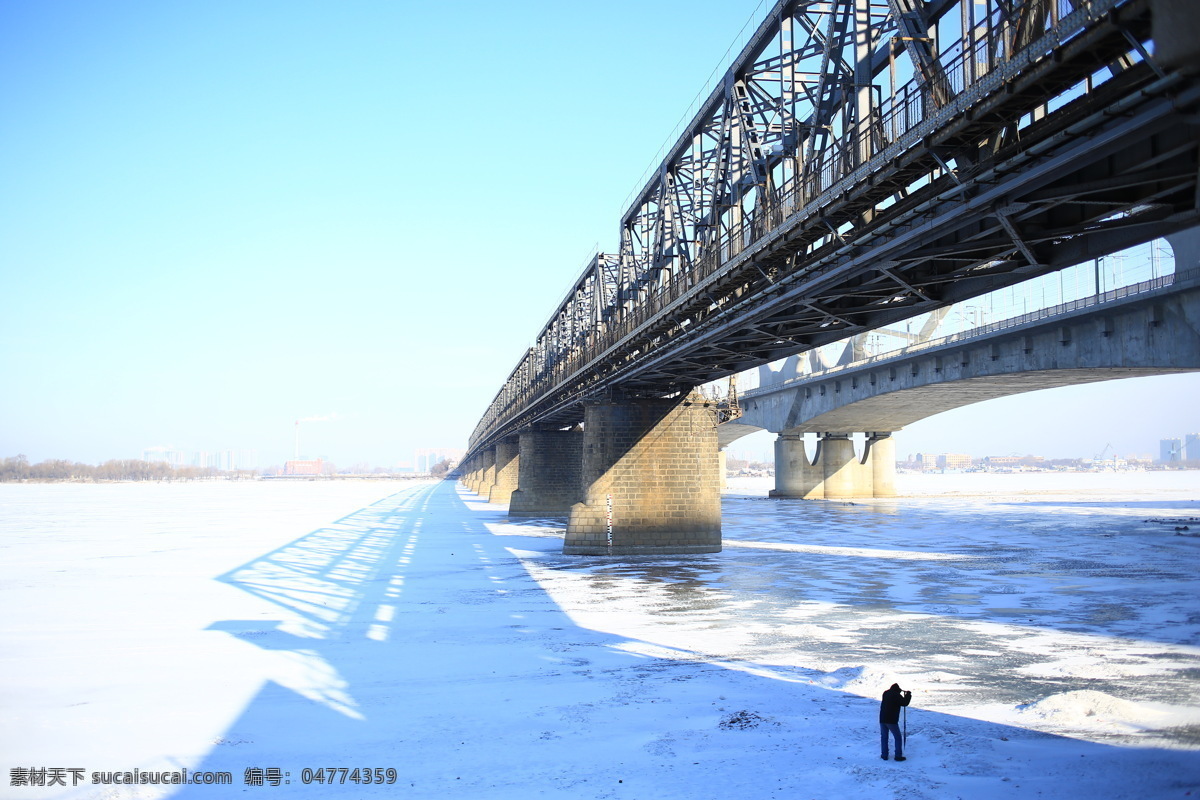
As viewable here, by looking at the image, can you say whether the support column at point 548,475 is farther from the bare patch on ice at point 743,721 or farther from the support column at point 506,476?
the bare patch on ice at point 743,721

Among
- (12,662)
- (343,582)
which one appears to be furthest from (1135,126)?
(343,582)

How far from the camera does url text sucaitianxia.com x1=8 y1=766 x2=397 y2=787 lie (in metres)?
9.55

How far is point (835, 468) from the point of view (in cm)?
8388

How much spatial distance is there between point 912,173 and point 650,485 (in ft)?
74.1

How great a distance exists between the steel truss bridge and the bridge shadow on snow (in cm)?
809

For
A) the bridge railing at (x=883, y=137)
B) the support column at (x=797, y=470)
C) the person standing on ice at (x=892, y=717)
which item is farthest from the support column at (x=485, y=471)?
the person standing on ice at (x=892, y=717)

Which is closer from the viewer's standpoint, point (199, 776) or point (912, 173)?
point (199, 776)

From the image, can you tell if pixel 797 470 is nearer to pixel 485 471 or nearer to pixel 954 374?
pixel 954 374

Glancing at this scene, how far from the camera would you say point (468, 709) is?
1227 centimetres

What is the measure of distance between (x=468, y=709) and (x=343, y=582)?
1504 cm

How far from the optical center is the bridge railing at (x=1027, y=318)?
1323 inches

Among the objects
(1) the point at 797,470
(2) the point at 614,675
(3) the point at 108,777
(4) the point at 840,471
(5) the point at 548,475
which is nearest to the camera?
(3) the point at 108,777

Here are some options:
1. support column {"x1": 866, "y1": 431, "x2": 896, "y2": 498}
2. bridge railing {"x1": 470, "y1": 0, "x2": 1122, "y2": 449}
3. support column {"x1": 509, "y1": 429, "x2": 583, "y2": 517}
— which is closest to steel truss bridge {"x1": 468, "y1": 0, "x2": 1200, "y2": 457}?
bridge railing {"x1": 470, "y1": 0, "x2": 1122, "y2": 449}

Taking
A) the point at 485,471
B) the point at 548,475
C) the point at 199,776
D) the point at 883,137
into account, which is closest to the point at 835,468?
the point at 548,475
